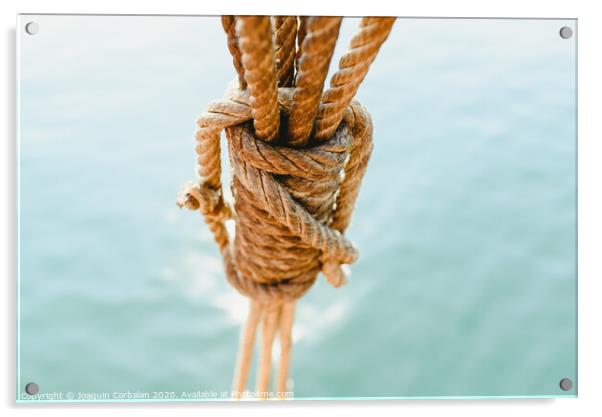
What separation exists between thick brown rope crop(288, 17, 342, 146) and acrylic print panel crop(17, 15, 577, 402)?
95 cm

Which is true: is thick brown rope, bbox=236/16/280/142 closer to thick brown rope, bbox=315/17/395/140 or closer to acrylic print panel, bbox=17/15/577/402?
thick brown rope, bbox=315/17/395/140

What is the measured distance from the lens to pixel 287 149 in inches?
21.9

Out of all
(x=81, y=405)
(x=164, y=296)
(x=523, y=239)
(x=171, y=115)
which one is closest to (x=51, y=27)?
(x=81, y=405)

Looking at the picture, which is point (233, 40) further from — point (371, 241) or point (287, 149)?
point (371, 241)

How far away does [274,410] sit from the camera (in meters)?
0.77

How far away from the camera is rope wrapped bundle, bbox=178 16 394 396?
501 mm

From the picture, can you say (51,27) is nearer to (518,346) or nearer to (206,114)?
(206,114)

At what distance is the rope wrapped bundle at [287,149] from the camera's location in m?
0.50

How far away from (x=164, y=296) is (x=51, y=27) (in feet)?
3.73
